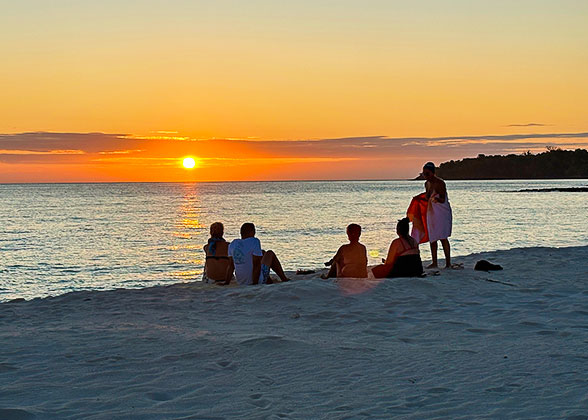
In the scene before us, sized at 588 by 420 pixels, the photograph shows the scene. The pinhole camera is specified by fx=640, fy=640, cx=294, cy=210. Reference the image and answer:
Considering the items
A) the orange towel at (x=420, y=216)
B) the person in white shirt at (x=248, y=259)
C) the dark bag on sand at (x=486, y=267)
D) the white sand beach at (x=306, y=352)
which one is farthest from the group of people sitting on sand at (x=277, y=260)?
the dark bag on sand at (x=486, y=267)

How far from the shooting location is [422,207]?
1199 cm

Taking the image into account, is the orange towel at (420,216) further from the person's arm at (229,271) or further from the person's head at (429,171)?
the person's arm at (229,271)

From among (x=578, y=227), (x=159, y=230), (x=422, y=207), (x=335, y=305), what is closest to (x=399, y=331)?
(x=335, y=305)

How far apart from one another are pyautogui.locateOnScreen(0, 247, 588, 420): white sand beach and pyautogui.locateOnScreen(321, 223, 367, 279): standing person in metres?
0.75

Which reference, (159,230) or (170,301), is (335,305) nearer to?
(170,301)

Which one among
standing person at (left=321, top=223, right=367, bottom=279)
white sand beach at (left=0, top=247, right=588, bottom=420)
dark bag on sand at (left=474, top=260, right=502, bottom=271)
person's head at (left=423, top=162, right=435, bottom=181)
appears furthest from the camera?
dark bag on sand at (left=474, top=260, right=502, bottom=271)

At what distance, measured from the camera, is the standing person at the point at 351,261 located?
1046 centimetres

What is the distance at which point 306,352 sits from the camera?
6.15 metres

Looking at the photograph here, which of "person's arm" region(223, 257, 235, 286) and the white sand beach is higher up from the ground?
"person's arm" region(223, 257, 235, 286)

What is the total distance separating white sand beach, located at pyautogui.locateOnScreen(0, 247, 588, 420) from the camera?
473 cm

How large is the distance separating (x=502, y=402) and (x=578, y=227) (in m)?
29.1

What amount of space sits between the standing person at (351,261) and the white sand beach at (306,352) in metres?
0.75

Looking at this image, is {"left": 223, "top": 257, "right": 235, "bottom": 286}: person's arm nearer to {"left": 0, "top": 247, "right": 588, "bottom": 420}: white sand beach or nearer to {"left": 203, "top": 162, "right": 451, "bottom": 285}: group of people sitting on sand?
{"left": 203, "top": 162, "right": 451, "bottom": 285}: group of people sitting on sand

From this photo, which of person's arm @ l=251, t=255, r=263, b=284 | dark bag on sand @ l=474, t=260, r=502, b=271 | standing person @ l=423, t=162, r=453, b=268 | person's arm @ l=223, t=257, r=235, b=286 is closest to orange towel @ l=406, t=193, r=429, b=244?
standing person @ l=423, t=162, r=453, b=268
